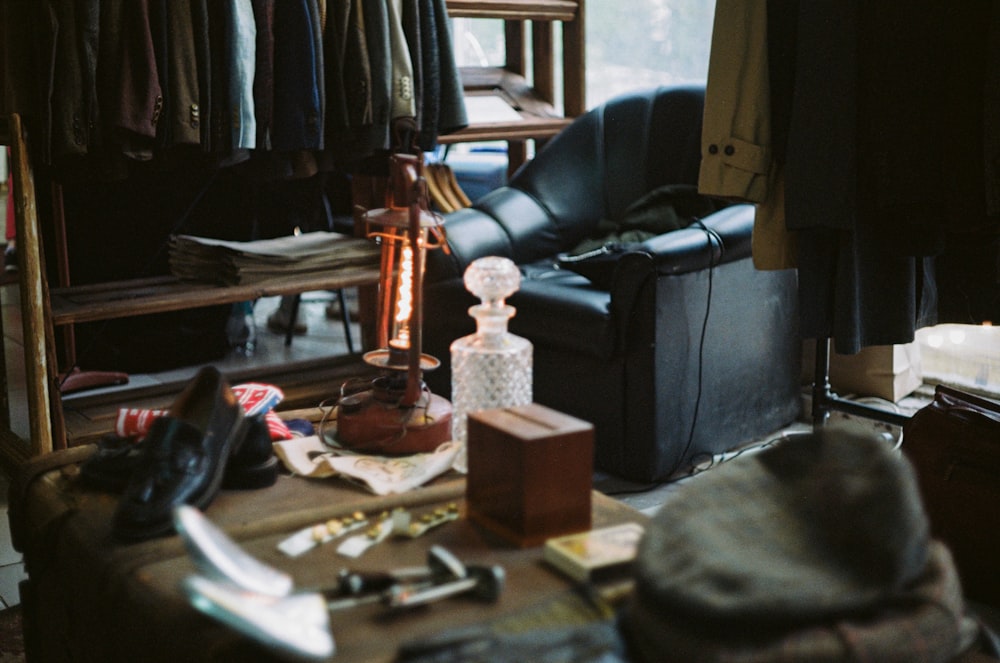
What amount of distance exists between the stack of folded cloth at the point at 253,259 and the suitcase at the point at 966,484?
5.83 ft

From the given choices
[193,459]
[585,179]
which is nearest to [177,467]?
[193,459]

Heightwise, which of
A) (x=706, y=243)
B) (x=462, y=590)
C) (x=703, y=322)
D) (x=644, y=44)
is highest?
(x=644, y=44)

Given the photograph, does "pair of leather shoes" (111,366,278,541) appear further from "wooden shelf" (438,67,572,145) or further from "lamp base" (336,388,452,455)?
"wooden shelf" (438,67,572,145)

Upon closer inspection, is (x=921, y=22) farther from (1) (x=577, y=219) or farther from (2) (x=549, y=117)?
(2) (x=549, y=117)

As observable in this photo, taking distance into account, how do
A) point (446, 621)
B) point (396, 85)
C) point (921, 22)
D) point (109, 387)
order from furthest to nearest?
1. point (109, 387)
2. point (396, 85)
3. point (921, 22)
4. point (446, 621)

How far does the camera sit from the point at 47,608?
147 centimetres

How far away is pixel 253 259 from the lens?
3010 mm

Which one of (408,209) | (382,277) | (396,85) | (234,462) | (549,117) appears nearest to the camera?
(234,462)

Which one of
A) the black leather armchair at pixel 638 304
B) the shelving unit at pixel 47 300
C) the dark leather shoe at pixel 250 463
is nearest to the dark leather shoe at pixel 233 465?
the dark leather shoe at pixel 250 463

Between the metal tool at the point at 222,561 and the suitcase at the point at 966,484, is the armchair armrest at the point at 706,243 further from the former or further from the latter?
the metal tool at the point at 222,561

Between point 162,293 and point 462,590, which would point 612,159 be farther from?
point 462,590

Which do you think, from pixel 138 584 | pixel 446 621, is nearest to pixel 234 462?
pixel 138 584

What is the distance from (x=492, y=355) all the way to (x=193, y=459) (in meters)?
0.47

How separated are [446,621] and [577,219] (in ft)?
A: 8.62
